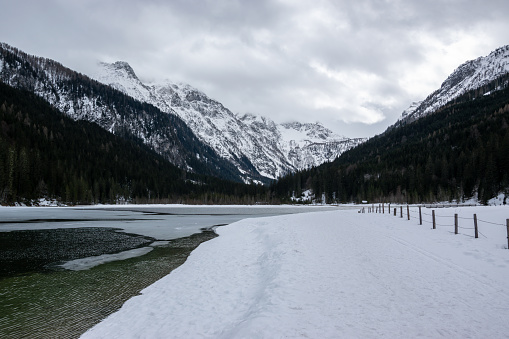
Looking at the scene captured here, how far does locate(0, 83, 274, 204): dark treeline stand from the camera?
96062 millimetres

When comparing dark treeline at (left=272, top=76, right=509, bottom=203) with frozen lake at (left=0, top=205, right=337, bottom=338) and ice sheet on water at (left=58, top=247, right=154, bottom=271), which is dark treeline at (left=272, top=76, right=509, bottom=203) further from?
frozen lake at (left=0, top=205, right=337, bottom=338)

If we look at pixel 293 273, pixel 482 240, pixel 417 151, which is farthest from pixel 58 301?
pixel 417 151

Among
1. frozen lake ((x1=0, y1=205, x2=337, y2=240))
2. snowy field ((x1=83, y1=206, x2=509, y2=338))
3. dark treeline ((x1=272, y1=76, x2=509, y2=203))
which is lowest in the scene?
frozen lake ((x1=0, y1=205, x2=337, y2=240))

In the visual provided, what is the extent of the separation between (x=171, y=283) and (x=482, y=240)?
19.7m

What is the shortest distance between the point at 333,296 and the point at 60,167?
140m

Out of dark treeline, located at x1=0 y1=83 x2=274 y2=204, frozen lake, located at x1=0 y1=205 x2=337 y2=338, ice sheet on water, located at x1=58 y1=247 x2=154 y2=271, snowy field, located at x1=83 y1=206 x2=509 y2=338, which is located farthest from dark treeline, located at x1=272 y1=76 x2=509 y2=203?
frozen lake, located at x1=0 y1=205 x2=337 y2=338

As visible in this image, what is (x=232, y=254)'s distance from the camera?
19.8m

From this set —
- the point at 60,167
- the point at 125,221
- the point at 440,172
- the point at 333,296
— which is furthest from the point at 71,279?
the point at 440,172

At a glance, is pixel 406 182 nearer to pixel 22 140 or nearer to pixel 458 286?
pixel 458 286

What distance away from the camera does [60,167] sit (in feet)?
396

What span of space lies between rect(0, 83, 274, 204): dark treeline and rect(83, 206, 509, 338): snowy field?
10434 centimetres

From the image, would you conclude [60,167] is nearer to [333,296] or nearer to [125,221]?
[125,221]

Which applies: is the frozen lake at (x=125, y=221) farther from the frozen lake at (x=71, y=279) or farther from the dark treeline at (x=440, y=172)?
the dark treeline at (x=440, y=172)

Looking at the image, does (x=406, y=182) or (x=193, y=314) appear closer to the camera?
(x=193, y=314)
